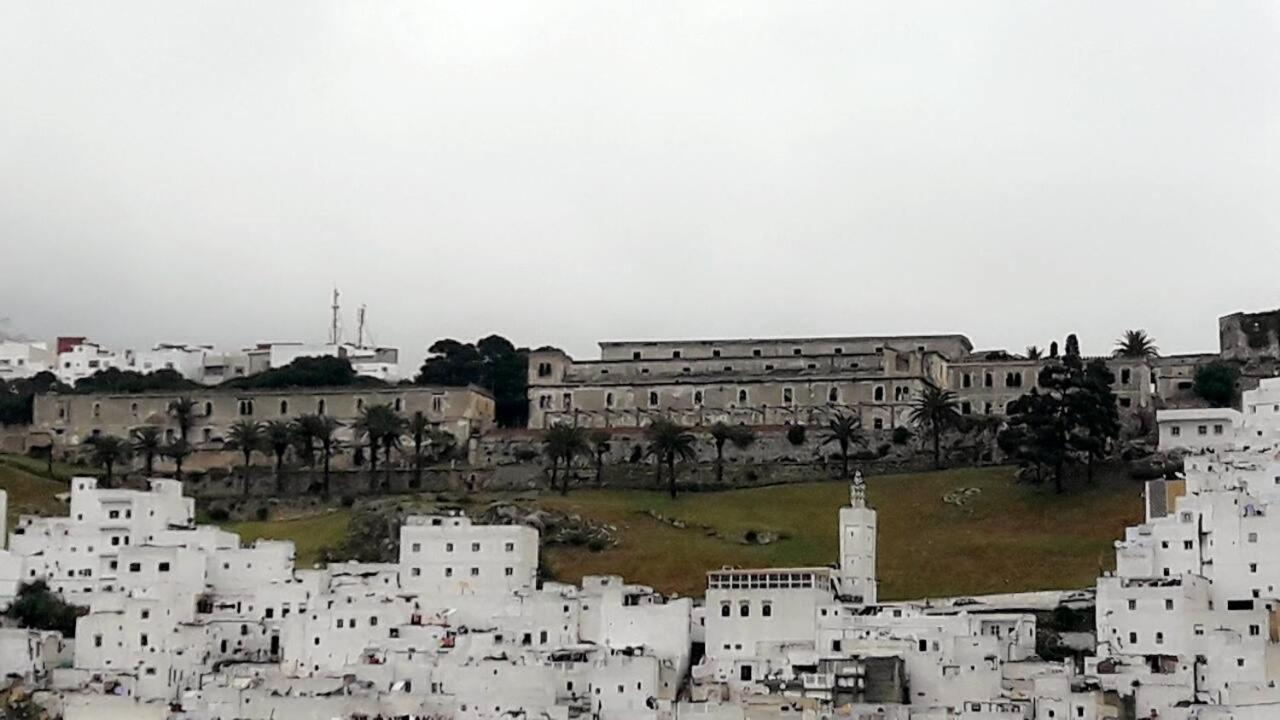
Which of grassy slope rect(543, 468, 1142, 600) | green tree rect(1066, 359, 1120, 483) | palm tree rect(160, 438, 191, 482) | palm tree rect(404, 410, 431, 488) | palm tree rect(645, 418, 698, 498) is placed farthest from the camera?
palm tree rect(160, 438, 191, 482)

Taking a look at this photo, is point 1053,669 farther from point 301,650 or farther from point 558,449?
point 558,449

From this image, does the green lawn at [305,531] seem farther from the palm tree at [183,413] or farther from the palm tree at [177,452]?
the palm tree at [183,413]

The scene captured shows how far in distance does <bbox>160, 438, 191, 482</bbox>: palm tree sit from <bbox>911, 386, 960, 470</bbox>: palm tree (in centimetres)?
3016

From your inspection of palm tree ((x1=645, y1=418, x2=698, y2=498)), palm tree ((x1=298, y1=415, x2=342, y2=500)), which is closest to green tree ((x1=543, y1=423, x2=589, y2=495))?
palm tree ((x1=645, y1=418, x2=698, y2=498))

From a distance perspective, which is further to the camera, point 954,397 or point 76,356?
point 76,356

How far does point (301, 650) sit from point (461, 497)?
88.1ft

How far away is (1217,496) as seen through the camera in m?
62.0

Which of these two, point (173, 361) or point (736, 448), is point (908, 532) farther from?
point (173, 361)

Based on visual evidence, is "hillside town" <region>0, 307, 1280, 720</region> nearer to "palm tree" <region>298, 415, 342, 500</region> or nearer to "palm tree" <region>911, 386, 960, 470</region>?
"palm tree" <region>911, 386, 960, 470</region>

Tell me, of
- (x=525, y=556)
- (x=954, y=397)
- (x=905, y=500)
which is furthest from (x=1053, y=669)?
(x=954, y=397)

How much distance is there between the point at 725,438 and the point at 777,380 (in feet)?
24.2

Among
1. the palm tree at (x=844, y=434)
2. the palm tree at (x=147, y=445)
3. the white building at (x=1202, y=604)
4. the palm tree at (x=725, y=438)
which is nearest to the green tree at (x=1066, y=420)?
the palm tree at (x=844, y=434)

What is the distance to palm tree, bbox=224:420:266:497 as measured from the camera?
93.6 m

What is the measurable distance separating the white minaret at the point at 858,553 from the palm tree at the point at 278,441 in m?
33.4
